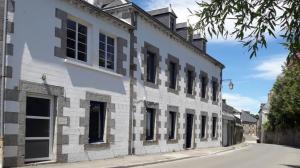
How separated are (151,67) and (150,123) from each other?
2.78 meters

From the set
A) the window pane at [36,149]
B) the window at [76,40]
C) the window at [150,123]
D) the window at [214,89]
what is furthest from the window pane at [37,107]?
the window at [214,89]

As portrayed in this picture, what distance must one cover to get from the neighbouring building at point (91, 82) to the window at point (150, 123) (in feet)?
0.21

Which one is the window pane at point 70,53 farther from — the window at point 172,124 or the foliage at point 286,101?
the foliage at point 286,101

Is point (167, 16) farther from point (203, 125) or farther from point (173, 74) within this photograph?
point (203, 125)

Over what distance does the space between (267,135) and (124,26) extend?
5103 centimetres

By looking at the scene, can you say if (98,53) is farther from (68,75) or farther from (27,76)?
(27,76)

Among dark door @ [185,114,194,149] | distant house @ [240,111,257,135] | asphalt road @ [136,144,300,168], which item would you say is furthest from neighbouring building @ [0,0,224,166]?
distant house @ [240,111,257,135]

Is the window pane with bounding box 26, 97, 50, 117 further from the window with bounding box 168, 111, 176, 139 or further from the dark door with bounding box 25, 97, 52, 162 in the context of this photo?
the window with bounding box 168, 111, 176, 139

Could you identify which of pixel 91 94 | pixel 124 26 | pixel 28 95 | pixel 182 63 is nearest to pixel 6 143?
pixel 28 95

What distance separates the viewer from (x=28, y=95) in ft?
44.1

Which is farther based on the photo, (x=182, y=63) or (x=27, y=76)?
(x=182, y=63)

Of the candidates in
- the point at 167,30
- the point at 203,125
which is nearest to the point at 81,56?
the point at 167,30

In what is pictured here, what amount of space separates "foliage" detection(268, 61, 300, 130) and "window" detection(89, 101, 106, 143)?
26790mm

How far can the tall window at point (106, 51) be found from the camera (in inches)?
690
